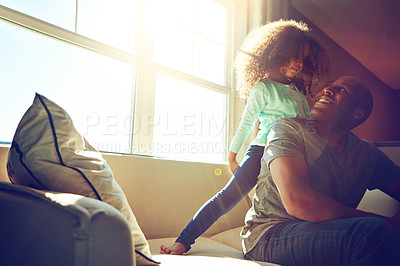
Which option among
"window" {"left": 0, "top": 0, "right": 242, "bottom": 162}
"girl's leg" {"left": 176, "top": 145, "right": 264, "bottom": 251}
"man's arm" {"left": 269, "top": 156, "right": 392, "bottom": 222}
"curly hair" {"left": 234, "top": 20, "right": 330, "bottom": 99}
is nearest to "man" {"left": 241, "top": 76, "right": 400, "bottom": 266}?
"man's arm" {"left": 269, "top": 156, "right": 392, "bottom": 222}

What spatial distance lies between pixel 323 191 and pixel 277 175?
21 cm

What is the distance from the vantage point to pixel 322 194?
1.00 metres

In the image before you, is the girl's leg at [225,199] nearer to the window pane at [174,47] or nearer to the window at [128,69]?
the window at [128,69]

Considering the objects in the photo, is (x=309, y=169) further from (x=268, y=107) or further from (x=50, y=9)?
(x=50, y=9)

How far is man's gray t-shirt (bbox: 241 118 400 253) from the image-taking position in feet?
3.54

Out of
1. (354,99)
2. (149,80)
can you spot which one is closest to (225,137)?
(149,80)

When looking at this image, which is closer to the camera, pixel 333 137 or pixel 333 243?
pixel 333 243

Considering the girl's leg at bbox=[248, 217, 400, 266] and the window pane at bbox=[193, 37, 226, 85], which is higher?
the window pane at bbox=[193, 37, 226, 85]

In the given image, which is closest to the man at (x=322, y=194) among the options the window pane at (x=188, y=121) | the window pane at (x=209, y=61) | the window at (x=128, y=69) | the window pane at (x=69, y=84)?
the window pane at (x=69, y=84)

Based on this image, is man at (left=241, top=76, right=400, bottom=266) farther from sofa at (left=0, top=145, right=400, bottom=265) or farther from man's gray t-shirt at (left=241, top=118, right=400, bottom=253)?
sofa at (left=0, top=145, right=400, bottom=265)

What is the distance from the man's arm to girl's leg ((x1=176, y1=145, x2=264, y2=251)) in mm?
453

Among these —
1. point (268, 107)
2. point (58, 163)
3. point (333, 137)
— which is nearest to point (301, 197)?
point (333, 137)

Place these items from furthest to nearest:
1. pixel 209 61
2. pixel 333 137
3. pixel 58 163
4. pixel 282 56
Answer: pixel 209 61 → pixel 282 56 → pixel 333 137 → pixel 58 163

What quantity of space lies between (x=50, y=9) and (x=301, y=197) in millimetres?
1793
